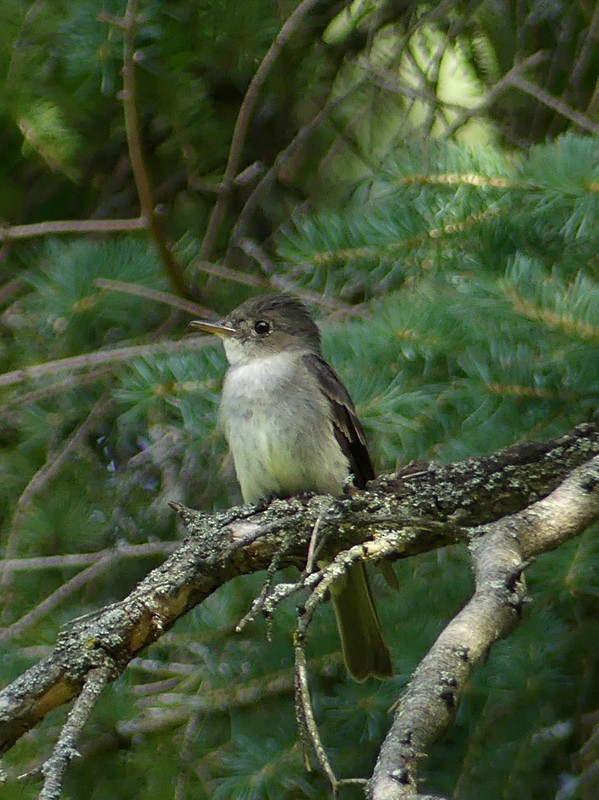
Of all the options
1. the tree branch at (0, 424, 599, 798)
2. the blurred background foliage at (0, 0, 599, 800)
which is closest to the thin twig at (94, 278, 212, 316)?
the blurred background foliage at (0, 0, 599, 800)

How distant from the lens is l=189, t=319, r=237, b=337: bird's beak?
139 inches

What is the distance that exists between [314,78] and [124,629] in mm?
2865

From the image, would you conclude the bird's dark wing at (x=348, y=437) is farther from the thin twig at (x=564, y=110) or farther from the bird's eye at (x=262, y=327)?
the thin twig at (x=564, y=110)

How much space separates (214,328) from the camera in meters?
3.60

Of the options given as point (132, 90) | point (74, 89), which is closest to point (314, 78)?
point (74, 89)

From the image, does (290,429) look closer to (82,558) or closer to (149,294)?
(149,294)

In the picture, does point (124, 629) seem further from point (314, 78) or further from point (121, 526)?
point (314, 78)

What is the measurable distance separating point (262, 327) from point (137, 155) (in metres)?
0.75

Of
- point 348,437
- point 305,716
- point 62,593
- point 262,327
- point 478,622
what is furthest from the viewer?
point 262,327

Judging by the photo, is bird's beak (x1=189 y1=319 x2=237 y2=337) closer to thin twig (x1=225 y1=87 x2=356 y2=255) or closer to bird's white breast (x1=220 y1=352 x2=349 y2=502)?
bird's white breast (x1=220 y1=352 x2=349 y2=502)

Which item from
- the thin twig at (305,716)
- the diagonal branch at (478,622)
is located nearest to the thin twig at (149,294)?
the diagonal branch at (478,622)

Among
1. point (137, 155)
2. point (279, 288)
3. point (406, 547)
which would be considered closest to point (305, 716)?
point (406, 547)

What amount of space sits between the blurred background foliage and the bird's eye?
109mm

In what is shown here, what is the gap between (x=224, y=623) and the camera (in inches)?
122
